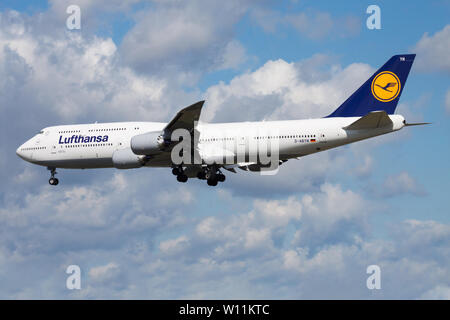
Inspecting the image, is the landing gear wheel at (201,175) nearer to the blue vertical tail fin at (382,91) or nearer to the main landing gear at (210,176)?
the main landing gear at (210,176)

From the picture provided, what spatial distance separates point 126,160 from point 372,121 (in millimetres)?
16754

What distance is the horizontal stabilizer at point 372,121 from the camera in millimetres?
44406

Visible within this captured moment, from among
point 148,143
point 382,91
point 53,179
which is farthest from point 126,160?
point 382,91

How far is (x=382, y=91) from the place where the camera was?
49.1 meters

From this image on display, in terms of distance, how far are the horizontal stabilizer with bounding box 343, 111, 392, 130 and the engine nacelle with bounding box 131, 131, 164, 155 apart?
12358 mm

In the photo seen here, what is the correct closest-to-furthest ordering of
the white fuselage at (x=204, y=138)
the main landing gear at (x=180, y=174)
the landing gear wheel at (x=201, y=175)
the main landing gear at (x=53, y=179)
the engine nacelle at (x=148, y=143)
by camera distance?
the engine nacelle at (x=148, y=143)
the white fuselage at (x=204, y=138)
the main landing gear at (x=180, y=174)
the landing gear wheel at (x=201, y=175)
the main landing gear at (x=53, y=179)

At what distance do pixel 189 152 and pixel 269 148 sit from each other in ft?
18.4

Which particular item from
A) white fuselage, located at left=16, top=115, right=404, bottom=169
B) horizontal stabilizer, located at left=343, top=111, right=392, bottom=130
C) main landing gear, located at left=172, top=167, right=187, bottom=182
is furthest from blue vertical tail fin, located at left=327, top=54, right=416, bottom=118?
main landing gear, located at left=172, top=167, right=187, bottom=182

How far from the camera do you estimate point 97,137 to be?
51.3m

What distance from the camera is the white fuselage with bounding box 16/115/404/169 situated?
1836 inches

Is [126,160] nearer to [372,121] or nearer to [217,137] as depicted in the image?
[217,137]

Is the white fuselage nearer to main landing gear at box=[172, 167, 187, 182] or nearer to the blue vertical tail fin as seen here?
main landing gear at box=[172, 167, 187, 182]

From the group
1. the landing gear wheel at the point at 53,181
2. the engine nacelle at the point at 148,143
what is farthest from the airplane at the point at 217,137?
the landing gear wheel at the point at 53,181
